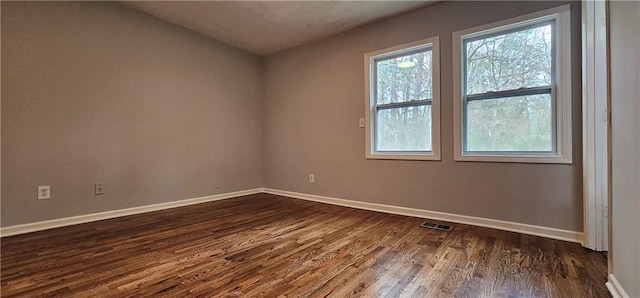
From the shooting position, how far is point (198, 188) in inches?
154

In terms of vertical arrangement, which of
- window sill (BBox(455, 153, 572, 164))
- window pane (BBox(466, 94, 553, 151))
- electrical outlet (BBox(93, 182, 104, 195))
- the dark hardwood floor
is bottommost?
the dark hardwood floor

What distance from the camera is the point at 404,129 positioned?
3.29m

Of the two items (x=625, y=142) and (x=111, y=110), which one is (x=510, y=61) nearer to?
(x=625, y=142)

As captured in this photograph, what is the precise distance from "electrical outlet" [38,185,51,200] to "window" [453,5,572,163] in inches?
160

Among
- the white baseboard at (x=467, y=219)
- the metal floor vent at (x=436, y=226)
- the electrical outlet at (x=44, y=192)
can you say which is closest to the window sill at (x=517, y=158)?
the white baseboard at (x=467, y=219)

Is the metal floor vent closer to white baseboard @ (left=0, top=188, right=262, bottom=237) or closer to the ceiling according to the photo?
the ceiling

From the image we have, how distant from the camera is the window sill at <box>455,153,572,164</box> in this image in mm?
2316

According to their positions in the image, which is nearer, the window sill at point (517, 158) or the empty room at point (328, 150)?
the empty room at point (328, 150)

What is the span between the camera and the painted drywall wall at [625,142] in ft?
3.76

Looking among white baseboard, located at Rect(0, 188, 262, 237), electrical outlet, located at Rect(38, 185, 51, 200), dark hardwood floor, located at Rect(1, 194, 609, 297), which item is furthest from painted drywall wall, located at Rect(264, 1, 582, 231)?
electrical outlet, located at Rect(38, 185, 51, 200)

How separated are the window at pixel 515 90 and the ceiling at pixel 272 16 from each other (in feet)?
2.57

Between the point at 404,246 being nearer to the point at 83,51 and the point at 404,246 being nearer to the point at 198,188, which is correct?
the point at 198,188

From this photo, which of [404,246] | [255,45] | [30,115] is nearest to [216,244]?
[404,246]

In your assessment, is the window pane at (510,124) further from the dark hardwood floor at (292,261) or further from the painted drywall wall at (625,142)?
the painted drywall wall at (625,142)
